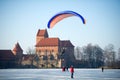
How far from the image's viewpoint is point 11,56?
270 feet

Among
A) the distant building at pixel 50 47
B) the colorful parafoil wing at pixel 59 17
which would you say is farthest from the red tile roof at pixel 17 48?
the colorful parafoil wing at pixel 59 17

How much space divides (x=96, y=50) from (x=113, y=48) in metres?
5.29

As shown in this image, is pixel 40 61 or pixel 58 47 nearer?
pixel 40 61

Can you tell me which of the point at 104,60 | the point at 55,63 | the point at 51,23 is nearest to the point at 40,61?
the point at 55,63

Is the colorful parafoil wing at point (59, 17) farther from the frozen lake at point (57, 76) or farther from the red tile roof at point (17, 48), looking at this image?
the red tile roof at point (17, 48)

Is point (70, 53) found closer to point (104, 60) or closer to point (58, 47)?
point (58, 47)

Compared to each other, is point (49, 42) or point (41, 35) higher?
point (41, 35)

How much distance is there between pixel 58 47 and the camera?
91.0 metres

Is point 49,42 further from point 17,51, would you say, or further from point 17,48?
point 17,51

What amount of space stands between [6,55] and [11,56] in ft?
5.53

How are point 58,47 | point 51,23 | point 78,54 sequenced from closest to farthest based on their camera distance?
point 51,23 → point 78,54 → point 58,47

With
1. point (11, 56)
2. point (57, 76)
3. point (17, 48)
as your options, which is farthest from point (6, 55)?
point (57, 76)

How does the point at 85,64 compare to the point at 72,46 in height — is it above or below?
below

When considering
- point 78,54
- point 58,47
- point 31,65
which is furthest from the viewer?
point 58,47
